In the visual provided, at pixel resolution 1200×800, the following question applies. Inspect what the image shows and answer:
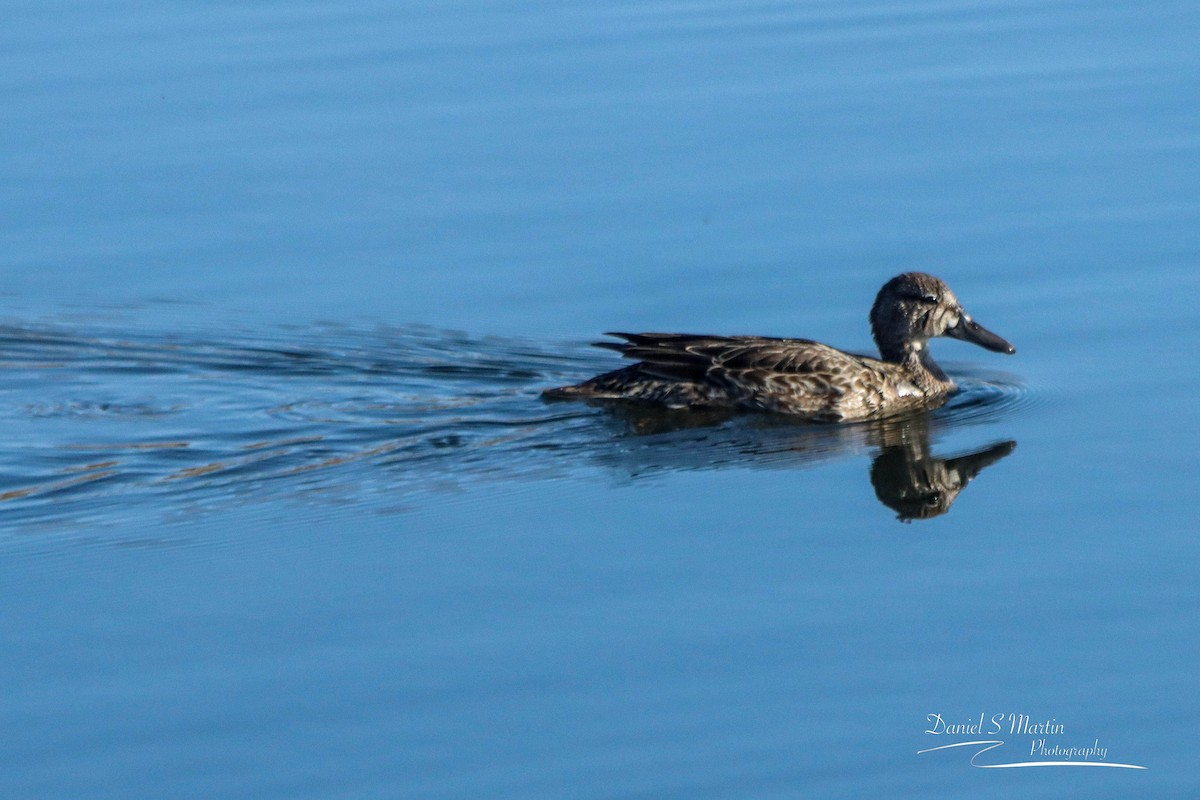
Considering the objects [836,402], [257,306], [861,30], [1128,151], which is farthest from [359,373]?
[861,30]

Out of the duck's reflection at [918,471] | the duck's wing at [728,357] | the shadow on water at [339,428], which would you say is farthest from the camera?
the duck's wing at [728,357]

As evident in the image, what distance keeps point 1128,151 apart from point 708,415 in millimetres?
4694

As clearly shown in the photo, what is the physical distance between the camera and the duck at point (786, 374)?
10938 millimetres

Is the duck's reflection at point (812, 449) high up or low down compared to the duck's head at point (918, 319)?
down

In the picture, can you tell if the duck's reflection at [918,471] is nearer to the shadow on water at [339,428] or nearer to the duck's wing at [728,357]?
the shadow on water at [339,428]

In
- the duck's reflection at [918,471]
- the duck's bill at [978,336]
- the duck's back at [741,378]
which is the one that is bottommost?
the duck's reflection at [918,471]

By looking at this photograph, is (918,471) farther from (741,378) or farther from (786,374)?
(741,378)

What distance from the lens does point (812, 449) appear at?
10484 millimetres

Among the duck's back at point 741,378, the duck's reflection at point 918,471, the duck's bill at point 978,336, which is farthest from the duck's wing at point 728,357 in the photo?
the duck's bill at point 978,336

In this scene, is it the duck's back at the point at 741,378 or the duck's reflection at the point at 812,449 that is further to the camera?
the duck's back at the point at 741,378

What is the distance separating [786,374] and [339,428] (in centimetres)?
246

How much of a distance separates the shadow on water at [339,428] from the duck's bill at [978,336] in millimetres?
213

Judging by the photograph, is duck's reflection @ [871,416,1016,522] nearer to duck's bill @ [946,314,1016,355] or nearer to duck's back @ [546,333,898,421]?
duck's back @ [546,333,898,421]

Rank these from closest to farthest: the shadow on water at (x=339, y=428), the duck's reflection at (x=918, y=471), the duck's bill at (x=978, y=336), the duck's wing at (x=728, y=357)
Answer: the duck's reflection at (x=918, y=471), the shadow on water at (x=339, y=428), the duck's wing at (x=728, y=357), the duck's bill at (x=978, y=336)
